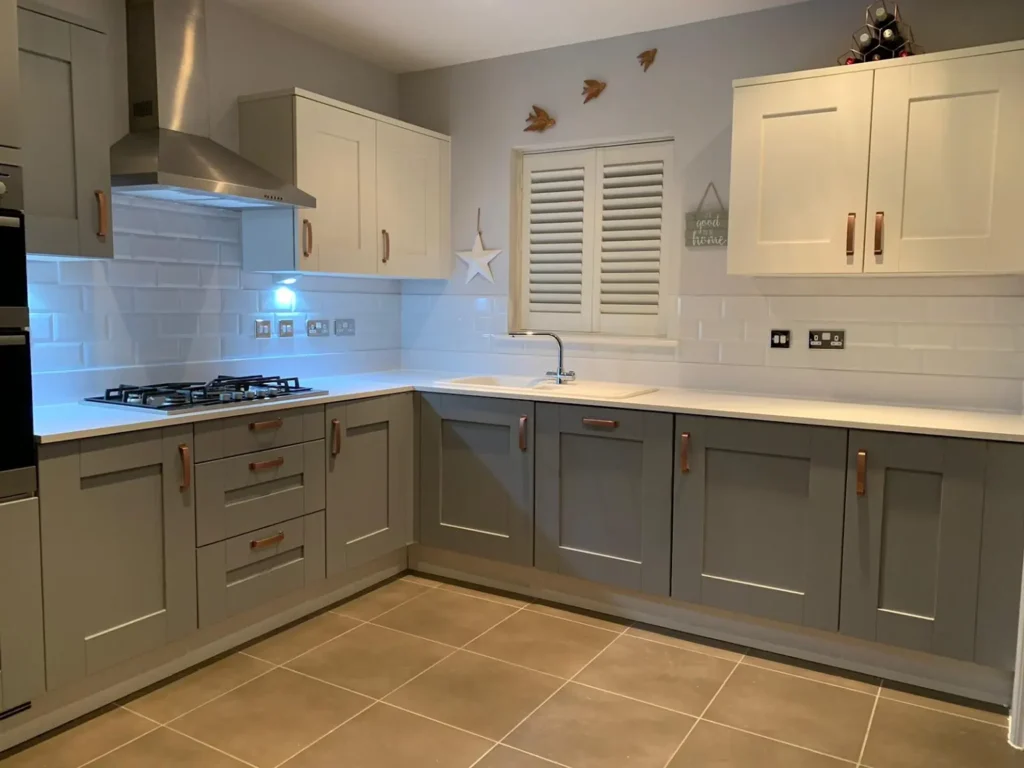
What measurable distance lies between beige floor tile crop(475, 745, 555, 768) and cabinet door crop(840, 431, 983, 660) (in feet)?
3.95

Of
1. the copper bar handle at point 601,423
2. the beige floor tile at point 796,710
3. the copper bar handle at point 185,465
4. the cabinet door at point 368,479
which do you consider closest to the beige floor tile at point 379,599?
the cabinet door at point 368,479

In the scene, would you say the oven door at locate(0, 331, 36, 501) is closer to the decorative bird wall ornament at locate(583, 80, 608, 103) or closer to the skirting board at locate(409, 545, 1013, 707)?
the skirting board at locate(409, 545, 1013, 707)

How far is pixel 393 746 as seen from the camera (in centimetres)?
231

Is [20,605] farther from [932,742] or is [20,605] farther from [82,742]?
[932,742]

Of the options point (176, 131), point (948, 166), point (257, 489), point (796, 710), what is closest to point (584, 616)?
point (796, 710)

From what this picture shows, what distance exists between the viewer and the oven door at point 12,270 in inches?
82.7

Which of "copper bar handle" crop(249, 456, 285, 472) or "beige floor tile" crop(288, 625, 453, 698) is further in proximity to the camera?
"copper bar handle" crop(249, 456, 285, 472)

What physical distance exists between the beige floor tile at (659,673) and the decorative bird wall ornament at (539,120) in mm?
2372

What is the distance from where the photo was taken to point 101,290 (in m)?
2.94

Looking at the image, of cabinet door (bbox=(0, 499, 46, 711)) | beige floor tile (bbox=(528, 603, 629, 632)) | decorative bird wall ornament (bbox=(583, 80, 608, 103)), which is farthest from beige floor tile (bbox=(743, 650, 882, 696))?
decorative bird wall ornament (bbox=(583, 80, 608, 103))

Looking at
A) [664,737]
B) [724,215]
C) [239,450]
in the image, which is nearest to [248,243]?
[239,450]

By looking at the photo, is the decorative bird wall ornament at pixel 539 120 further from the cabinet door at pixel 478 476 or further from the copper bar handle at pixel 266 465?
the copper bar handle at pixel 266 465

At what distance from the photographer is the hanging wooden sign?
11.3ft

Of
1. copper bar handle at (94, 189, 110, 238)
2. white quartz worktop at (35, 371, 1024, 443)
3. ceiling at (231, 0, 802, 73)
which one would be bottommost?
white quartz worktop at (35, 371, 1024, 443)
